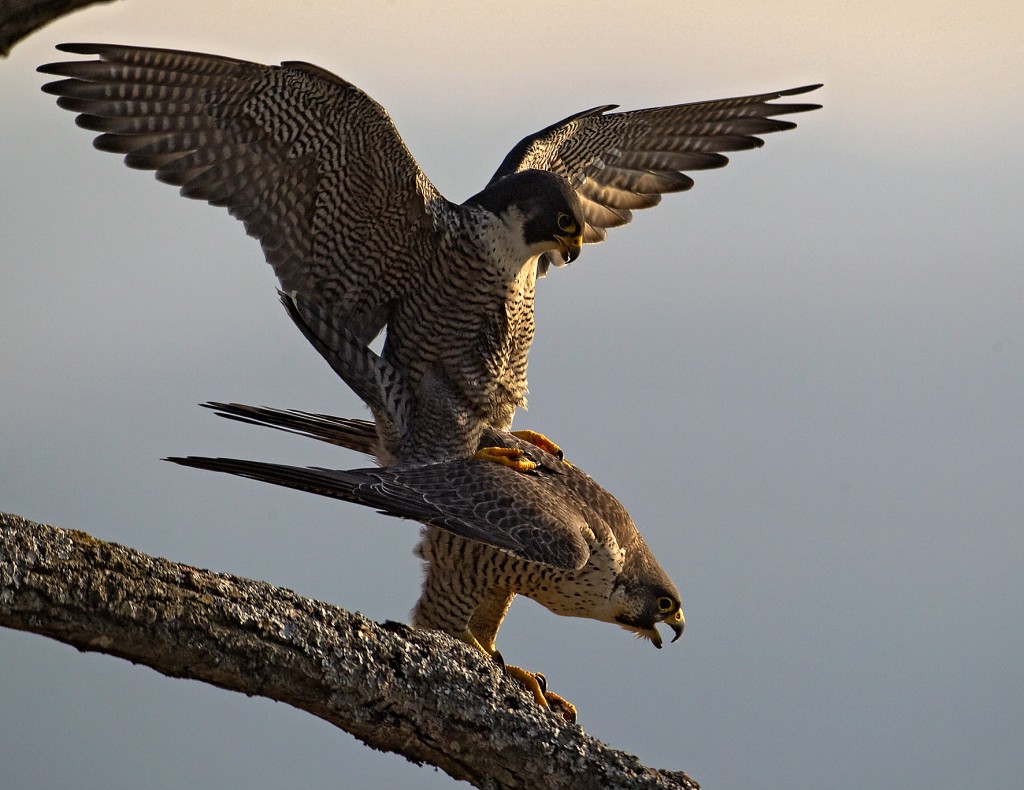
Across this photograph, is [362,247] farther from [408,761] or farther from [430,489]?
[408,761]

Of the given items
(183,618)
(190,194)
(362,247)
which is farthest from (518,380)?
(183,618)

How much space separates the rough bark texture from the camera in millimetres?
2822

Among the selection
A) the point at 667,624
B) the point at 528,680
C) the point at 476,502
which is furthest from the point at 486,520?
the point at 667,624

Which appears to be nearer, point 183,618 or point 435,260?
point 183,618

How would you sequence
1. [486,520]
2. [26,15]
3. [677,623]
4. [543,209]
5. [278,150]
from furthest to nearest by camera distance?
[677,623]
[543,209]
[278,150]
[486,520]
[26,15]

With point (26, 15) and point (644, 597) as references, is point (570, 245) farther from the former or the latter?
point (26, 15)

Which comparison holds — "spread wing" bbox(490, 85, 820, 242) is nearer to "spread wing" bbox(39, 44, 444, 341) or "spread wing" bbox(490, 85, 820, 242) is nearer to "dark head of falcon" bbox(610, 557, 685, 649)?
"spread wing" bbox(39, 44, 444, 341)

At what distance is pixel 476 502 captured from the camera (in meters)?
4.97

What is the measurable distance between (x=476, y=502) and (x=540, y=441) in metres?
1.04

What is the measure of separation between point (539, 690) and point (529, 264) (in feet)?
6.83

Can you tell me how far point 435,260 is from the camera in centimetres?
565

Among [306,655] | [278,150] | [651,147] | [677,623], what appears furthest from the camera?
[651,147]

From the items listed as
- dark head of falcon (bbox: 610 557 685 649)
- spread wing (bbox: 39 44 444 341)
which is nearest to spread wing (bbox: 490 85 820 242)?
spread wing (bbox: 39 44 444 341)

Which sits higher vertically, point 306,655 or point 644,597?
point 644,597
